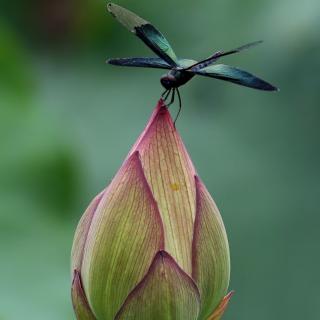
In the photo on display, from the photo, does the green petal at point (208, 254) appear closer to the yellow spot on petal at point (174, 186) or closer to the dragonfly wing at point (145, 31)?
the yellow spot on petal at point (174, 186)

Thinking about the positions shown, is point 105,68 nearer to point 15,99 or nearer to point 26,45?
point 26,45

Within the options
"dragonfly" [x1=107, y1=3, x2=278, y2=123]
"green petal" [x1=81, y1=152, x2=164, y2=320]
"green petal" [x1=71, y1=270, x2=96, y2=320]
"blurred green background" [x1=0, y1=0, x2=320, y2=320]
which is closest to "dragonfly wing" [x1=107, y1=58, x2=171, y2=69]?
"dragonfly" [x1=107, y1=3, x2=278, y2=123]

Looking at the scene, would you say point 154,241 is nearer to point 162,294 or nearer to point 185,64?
point 162,294

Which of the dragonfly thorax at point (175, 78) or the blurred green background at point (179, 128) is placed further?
the blurred green background at point (179, 128)

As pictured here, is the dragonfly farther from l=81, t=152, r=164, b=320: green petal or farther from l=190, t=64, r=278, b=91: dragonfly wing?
l=81, t=152, r=164, b=320: green petal

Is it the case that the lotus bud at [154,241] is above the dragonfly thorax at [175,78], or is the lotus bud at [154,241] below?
below

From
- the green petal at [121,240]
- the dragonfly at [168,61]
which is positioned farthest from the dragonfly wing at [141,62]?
the green petal at [121,240]

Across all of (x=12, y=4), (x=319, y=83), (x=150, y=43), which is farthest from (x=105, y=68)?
(x=150, y=43)
